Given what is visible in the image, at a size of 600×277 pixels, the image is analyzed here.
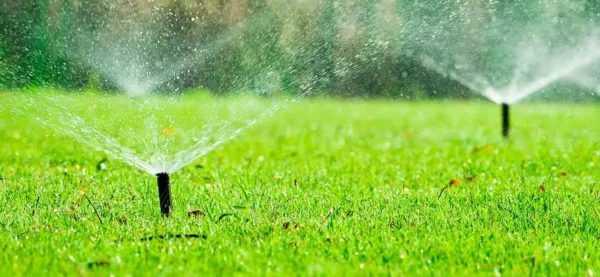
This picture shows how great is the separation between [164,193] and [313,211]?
87cm

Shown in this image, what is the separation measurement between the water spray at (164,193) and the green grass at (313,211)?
0.09 m

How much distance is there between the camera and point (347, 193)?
5305 mm

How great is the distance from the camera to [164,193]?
4.39 m

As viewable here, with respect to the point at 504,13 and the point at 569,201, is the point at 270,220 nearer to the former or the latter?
the point at 569,201

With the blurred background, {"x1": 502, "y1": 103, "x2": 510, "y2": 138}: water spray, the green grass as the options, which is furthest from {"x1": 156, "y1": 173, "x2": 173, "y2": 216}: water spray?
the blurred background

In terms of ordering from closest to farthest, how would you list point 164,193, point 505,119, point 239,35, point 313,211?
1. point 164,193
2. point 313,211
3. point 505,119
4. point 239,35

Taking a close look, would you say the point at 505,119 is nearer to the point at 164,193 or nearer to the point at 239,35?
the point at 164,193

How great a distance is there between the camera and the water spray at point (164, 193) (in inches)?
171

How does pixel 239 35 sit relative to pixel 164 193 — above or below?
below

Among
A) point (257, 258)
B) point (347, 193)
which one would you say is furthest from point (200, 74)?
point (257, 258)

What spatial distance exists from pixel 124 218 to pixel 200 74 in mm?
13361

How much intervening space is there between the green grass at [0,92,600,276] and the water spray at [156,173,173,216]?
9 cm

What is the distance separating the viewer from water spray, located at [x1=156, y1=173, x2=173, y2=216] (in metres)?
4.35

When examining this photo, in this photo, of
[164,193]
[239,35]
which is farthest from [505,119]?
[239,35]
